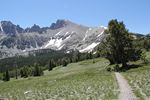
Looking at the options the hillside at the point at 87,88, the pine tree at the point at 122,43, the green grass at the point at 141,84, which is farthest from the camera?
the pine tree at the point at 122,43

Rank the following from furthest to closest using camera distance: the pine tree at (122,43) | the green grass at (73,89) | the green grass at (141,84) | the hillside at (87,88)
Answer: the pine tree at (122,43)
the green grass at (73,89)
the hillside at (87,88)
the green grass at (141,84)

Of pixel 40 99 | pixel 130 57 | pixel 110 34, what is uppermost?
pixel 110 34

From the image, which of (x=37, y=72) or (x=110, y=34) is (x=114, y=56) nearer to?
(x=110, y=34)

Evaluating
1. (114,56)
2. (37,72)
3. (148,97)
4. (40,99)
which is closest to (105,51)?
(114,56)

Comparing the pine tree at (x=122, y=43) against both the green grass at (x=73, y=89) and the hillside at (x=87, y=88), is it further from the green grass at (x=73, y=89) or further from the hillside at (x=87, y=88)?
the hillside at (x=87, y=88)

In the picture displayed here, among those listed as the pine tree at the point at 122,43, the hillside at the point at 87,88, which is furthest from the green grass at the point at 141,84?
the pine tree at the point at 122,43

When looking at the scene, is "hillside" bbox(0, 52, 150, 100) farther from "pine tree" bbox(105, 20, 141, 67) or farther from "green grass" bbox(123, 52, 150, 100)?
"pine tree" bbox(105, 20, 141, 67)

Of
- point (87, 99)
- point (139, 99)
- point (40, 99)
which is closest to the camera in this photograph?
point (139, 99)

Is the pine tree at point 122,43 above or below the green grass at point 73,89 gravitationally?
above

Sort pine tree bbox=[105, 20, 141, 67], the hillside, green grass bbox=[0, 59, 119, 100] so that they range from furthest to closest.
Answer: pine tree bbox=[105, 20, 141, 67]
green grass bbox=[0, 59, 119, 100]
the hillside

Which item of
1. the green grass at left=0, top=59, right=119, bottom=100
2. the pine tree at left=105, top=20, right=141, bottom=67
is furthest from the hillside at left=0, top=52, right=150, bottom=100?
the pine tree at left=105, top=20, right=141, bottom=67

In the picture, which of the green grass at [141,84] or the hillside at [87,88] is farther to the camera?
the hillside at [87,88]

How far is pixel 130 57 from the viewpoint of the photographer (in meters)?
84.4

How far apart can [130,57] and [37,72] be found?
89.7 metres
